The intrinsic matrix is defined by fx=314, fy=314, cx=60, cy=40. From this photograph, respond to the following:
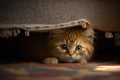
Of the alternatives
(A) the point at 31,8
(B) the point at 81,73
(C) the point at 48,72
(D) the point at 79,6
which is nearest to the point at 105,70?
(B) the point at 81,73

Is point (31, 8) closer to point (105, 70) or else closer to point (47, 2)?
point (47, 2)

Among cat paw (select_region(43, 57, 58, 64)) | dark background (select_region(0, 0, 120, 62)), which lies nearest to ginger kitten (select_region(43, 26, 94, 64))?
cat paw (select_region(43, 57, 58, 64))

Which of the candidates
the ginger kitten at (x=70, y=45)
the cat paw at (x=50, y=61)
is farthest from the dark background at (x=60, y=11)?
the cat paw at (x=50, y=61)

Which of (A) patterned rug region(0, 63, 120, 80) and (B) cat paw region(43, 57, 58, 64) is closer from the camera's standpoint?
(A) patterned rug region(0, 63, 120, 80)

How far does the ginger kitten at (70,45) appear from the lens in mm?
2229

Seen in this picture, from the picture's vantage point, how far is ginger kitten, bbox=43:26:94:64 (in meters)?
2.23

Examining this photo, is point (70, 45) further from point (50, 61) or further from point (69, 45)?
point (50, 61)

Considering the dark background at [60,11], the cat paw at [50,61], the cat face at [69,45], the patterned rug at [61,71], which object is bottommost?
the patterned rug at [61,71]

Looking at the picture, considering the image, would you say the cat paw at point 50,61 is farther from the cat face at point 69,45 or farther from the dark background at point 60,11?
the dark background at point 60,11

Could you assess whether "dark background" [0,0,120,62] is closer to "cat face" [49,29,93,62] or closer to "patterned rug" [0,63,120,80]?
"cat face" [49,29,93,62]

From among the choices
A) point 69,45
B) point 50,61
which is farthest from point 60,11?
point 50,61

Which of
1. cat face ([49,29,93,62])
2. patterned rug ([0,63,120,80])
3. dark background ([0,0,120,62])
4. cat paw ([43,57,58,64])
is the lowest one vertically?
patterned rug ([0,63,120,80])

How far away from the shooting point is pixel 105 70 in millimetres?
1976

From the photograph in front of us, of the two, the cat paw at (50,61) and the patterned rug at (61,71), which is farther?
the cat paw at (50,61)
